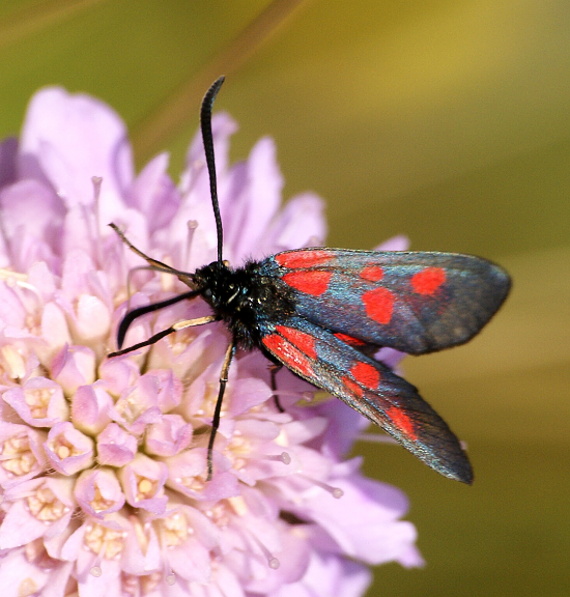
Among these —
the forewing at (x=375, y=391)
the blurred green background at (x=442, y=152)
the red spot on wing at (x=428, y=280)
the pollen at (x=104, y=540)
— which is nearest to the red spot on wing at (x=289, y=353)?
the forewing at (x=375, y=391)

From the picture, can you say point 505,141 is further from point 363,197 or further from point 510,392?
point 510,392

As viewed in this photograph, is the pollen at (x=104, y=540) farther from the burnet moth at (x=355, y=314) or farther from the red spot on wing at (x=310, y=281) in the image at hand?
the red spot on wing at (x=310, y=281)

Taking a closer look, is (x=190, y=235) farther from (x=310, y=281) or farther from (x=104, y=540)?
(x=104, y=540)

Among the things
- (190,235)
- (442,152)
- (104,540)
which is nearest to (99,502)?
(104,540)

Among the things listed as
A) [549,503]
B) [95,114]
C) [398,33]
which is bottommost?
[549,503]

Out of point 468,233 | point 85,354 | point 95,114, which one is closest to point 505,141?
point 468,233

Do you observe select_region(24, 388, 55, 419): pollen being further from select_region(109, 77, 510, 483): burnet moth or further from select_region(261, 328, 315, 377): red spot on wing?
select_region(261, 328, 315, 377): red spot on wing
